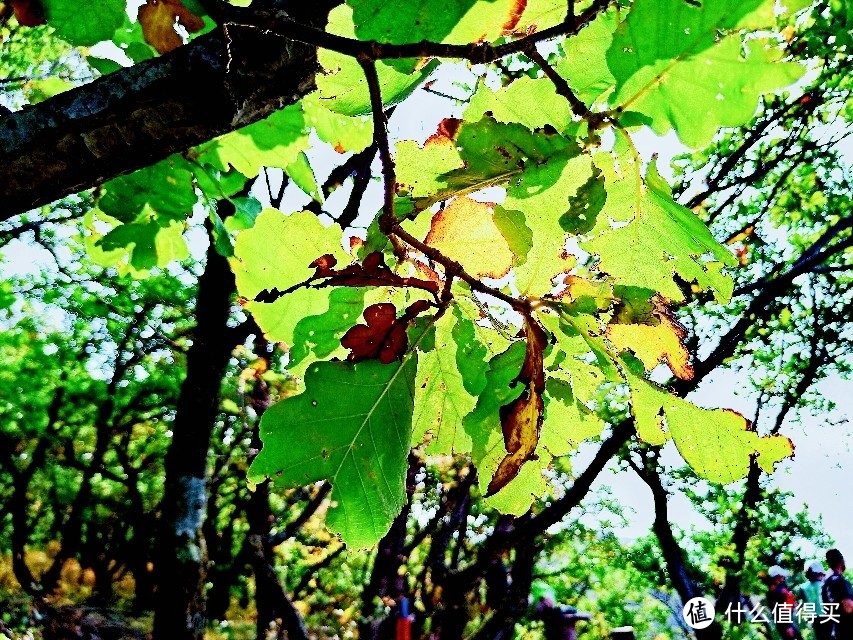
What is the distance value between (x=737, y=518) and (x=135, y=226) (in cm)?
1290

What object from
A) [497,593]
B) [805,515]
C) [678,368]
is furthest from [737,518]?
[678,368]

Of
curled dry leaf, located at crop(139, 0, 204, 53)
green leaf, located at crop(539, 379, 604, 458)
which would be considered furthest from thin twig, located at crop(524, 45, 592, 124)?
curled dry leaf, located at crop(139, 0, 204, 53)

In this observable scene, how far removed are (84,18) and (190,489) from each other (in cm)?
288

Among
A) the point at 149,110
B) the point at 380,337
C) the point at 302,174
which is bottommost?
the point at 380,337

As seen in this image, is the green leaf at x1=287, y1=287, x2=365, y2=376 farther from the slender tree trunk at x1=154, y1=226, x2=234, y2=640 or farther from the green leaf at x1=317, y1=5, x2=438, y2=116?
the slender tree trunk at x1=154, y1=226, x2=234, y2=640

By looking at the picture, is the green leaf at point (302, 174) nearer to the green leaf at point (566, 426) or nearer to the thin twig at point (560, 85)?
the green leaf at point (566, 426)

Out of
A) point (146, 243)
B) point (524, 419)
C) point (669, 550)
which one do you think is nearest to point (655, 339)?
point (524, 419)

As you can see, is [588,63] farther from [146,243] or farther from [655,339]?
[146,243]

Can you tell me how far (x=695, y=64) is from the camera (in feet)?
1.63

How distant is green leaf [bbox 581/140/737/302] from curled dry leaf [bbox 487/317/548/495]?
0.16 m

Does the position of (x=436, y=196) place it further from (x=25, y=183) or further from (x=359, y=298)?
(x=25, y=183)

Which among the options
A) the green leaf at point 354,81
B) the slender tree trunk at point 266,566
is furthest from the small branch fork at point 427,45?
the slender tree trunk at point 266,566

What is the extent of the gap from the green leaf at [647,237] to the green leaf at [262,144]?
3.20ft

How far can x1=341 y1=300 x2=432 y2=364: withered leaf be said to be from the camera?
30.1 inches
